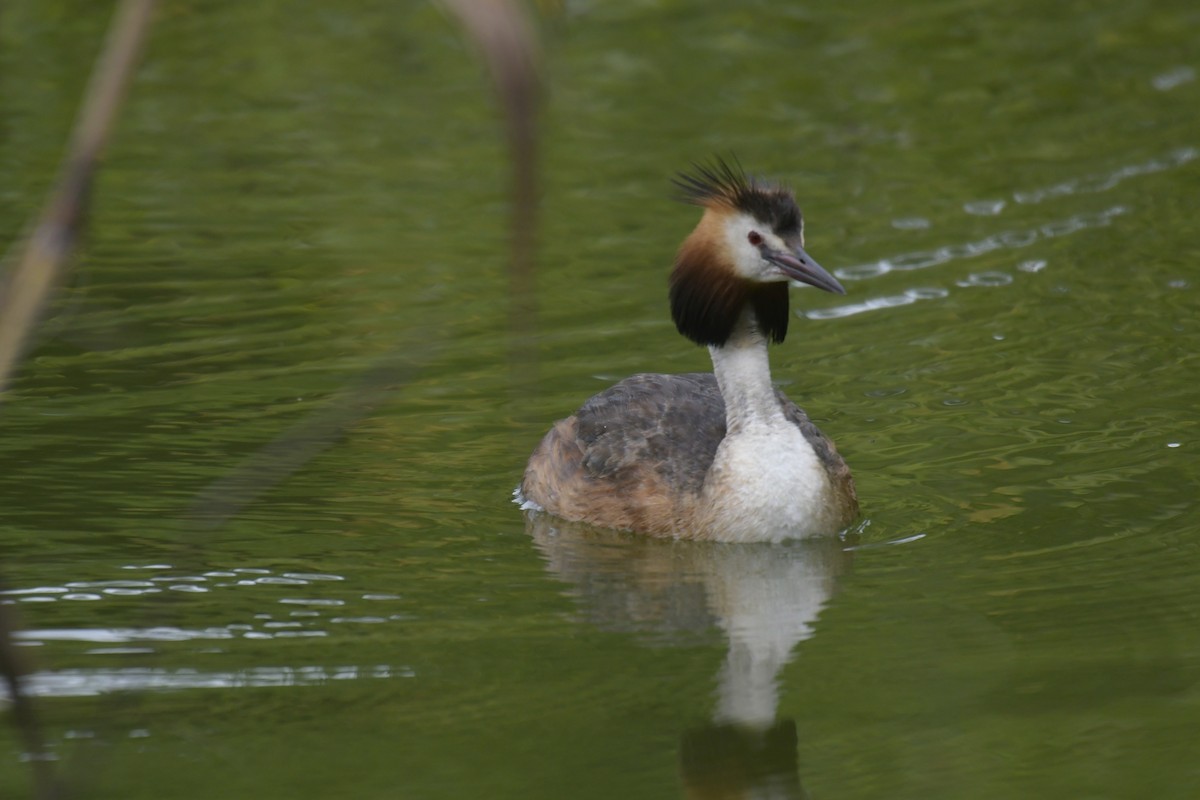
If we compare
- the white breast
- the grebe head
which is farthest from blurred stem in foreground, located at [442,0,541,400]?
the white breast

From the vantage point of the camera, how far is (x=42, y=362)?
11.4 meters

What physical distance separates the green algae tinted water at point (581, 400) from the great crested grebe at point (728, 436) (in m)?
0.17

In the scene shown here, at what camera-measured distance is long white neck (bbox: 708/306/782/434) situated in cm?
871

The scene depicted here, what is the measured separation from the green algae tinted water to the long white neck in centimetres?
65

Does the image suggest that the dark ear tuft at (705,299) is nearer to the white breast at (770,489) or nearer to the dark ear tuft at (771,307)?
the dark ear tuft at (771,307)

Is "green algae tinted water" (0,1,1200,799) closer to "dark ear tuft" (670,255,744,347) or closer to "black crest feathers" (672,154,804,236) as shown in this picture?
"dark ear tuft" (670,255,744,347)

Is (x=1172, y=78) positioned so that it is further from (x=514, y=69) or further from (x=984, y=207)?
(x=514, y=69)

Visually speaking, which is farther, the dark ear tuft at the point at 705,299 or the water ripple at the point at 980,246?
the water ripple at the point at 980,246

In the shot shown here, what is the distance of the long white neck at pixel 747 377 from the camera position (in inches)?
343

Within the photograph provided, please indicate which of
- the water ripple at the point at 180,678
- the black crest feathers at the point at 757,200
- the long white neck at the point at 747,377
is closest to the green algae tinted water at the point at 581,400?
the water ripple at the point at 180,678

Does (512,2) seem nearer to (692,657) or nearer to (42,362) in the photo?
(692,657)

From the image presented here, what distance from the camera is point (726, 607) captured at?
784cm

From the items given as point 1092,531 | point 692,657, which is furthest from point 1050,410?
point 692,657

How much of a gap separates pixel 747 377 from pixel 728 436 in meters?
0.31
